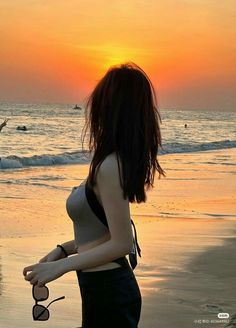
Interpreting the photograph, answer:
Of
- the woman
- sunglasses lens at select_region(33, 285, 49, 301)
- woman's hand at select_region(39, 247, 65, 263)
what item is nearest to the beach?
woman's hand at select_region(39, 247, 65, 263)

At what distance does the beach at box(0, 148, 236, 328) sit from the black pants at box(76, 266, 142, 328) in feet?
8.96

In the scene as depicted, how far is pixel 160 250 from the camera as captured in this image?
8.69 meters

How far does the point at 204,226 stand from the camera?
36.2ft

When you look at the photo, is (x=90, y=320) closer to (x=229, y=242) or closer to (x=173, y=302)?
(x=173, y=302)

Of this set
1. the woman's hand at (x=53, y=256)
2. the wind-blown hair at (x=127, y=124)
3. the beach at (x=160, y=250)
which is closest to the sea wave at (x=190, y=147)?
the beach at (x=160, y=250)

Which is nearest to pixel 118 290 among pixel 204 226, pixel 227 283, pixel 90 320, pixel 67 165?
pixel 90 320

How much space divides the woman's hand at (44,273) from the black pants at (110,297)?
0.58 ft

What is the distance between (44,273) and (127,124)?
0.64 m

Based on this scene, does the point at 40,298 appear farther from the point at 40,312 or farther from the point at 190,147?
the point at 190,147

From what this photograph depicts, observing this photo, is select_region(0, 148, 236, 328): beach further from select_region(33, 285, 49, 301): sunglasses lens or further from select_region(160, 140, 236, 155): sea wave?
select_region(160, 140, 236, 155): sea wave

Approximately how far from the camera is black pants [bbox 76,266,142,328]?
99.8 inches

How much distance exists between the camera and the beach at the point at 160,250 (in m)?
5.78

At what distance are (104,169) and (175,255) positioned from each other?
6.15m

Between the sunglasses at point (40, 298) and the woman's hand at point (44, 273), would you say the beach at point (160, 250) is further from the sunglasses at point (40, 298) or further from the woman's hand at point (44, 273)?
the woman's hand at point (44, 273)
